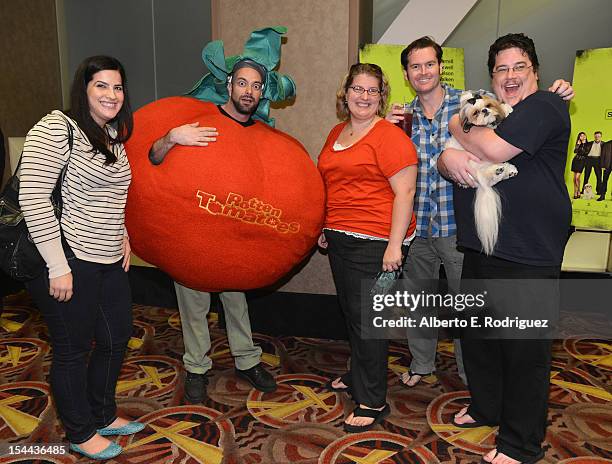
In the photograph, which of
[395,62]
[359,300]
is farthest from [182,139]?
[395,62]

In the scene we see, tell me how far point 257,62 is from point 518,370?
1.52 meters

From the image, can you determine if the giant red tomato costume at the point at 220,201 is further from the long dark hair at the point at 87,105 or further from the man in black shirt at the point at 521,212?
the man in black shirt at the point at 521,212

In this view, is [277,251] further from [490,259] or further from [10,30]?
[10,30]

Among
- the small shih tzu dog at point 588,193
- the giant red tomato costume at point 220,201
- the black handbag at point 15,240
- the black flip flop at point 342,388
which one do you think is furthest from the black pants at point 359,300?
the small shih tzu dog at point 588,193

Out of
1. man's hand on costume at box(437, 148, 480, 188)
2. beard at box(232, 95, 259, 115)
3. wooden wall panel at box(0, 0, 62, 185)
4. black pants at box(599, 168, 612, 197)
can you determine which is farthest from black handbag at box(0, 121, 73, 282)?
black pants at box(599, 168, 612, 197)

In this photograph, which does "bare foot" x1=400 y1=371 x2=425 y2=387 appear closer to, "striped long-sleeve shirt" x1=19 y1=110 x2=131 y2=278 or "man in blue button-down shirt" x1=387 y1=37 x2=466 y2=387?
"man in blue button-down shirt" x1=387 y1=37 x2=466 y2=387

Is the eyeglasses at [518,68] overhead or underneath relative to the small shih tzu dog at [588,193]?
overhead

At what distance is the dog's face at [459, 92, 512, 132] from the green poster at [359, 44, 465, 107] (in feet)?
3.80

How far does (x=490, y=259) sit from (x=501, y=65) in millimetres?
641

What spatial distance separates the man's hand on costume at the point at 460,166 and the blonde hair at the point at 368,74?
1.15ft

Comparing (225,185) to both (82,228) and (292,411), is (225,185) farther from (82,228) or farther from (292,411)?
(292,411)

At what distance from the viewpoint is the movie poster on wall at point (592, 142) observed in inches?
116

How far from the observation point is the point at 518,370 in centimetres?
176

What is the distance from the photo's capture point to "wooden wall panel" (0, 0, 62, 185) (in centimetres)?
395
